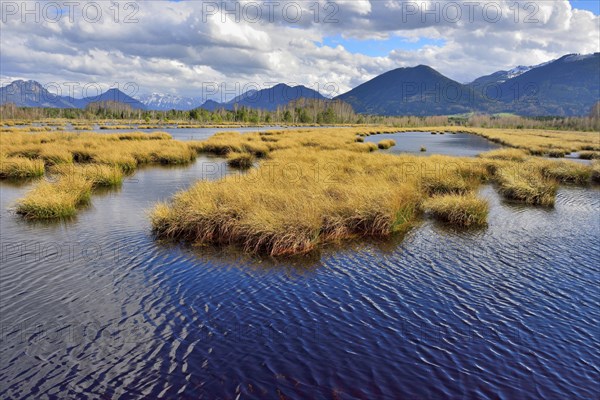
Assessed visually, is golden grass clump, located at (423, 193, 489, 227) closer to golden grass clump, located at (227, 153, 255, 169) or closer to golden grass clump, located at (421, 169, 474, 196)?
golden grass clump, located at (421, 169, 474, 196)

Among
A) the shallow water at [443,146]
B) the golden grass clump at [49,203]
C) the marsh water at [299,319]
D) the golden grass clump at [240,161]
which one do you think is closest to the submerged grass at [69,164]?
the golden grass clump at [49,203]

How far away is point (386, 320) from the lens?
33.2 feet

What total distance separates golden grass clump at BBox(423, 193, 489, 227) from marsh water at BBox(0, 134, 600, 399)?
2.68 meters

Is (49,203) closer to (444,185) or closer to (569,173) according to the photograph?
(444,185)

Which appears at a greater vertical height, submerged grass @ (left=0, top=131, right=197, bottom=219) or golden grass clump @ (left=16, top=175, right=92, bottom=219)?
submerged grass @ (left=0, top=131, right=197, bottom=219)

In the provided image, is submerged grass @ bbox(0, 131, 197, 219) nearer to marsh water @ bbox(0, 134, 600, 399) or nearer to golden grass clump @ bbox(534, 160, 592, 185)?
marsh water @ bbox(0, 134, 600, 399)

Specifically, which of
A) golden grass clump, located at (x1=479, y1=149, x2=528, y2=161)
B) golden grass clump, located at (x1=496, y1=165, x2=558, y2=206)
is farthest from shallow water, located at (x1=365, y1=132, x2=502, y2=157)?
golden grass clump, located at (x1=496, y1=165, x2=558, y2=206)

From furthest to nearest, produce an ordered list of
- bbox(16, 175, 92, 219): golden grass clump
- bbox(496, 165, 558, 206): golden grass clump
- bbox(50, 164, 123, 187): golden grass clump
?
bbox(50, 164, 123, 187): golden grass clump → bbox(496, 165, 558, 206): golden grass clump → bbox(16, 175, 92, 219): golden grass clump

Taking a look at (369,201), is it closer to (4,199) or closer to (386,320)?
(386,320)

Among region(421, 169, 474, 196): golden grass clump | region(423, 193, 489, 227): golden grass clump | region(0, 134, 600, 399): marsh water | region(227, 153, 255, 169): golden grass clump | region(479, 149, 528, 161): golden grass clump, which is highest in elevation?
region(479, 149, 528, 161): golden grass clump

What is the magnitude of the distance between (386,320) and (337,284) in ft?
8.24

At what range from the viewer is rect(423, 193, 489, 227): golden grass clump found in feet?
64.8

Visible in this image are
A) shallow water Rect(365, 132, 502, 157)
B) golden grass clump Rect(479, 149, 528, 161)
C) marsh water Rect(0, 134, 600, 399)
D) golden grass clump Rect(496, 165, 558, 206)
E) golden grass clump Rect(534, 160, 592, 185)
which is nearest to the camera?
marsh water Rect(0, 134, 600, 399)

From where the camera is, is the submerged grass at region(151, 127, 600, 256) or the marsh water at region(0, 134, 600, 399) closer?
the marsh water at region(0, 134, 600, 399)
